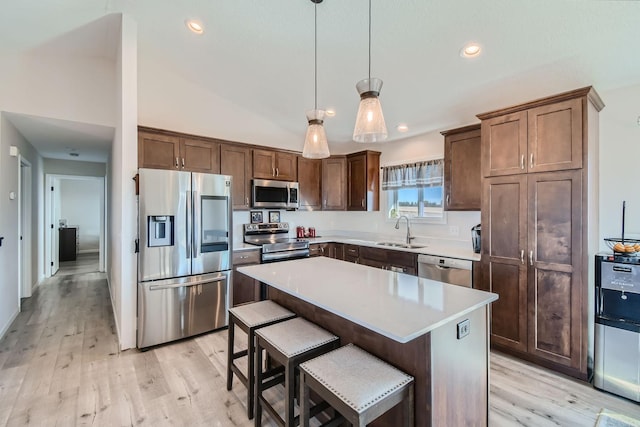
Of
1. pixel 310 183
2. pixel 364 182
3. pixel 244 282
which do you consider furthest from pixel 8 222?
pixel 364 182

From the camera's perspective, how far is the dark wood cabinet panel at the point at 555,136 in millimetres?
2332

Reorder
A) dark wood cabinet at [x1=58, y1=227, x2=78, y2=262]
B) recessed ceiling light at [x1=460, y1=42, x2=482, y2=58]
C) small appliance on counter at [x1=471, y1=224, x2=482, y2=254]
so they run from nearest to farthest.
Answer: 1. recessed ceiling light at [x1=460, y1=42, x2=482, y2=58]
2. small appliance on counter at [x1=471, y1=224, x2=482, y2=254]
3. dark wood cabinet at [x1=58, y1=227, x2=78, y2=262]

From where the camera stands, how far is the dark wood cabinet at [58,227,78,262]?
747 cm

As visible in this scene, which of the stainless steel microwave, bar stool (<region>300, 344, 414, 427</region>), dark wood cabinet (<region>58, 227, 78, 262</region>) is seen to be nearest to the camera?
bar stool (<region>300, 344, 414, 427</region>)

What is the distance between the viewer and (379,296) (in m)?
1.65

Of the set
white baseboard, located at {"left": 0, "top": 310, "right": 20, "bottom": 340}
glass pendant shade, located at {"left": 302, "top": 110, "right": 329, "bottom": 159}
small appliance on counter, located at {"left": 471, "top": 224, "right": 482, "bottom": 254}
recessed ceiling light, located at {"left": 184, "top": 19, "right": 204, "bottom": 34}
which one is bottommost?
white baseboard, located at {"left": 0, "top": 310, "right": 20, "bottom": 340}

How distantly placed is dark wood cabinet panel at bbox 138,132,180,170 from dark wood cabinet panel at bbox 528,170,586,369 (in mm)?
3794

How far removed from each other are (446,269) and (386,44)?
7.67ft

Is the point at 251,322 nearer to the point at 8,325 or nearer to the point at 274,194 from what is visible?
the point at 274,194

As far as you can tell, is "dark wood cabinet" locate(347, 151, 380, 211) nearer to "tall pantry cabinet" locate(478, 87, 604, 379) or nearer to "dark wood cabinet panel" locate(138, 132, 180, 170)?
"tall pantry cabinet" locate(478, 87, 604, 379)

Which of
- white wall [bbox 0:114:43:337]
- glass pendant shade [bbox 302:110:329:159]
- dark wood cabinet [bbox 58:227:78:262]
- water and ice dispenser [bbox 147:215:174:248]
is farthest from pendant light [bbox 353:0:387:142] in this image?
dark wood cabinet [bbox 58:227:78:262]

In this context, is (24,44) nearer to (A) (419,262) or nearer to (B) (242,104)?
(B) (242,104)

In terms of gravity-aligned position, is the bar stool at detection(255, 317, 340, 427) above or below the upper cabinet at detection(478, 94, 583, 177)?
below

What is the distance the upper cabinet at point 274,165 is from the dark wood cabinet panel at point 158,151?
41.8 inches
